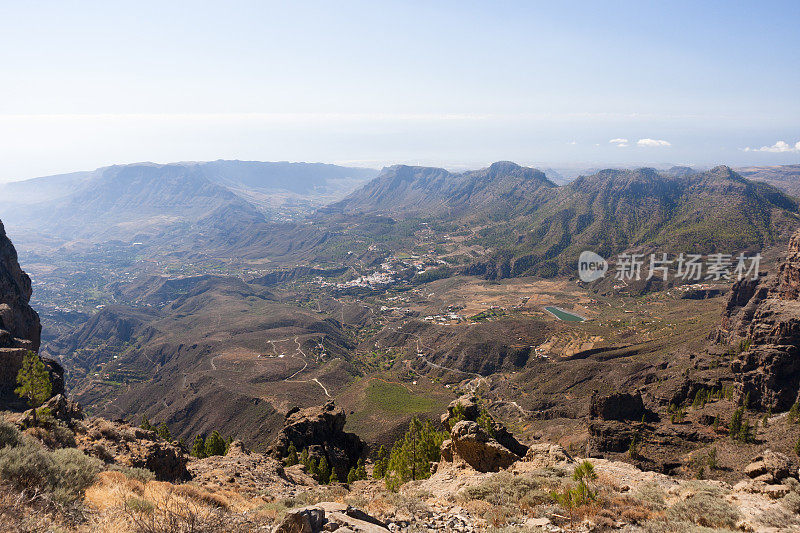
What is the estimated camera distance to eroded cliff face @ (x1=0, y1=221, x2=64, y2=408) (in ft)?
105

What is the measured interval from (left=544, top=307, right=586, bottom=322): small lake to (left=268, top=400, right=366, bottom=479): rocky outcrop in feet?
413

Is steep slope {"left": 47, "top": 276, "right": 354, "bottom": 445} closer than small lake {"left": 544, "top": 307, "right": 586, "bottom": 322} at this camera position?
Yes

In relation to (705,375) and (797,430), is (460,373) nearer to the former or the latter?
(705,375)

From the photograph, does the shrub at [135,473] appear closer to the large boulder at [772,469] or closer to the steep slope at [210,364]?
the large boulder at [772,469]

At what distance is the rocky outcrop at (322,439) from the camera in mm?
46531

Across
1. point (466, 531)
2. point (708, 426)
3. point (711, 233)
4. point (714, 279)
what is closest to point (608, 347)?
point (708, 426)

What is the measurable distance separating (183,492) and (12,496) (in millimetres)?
8886

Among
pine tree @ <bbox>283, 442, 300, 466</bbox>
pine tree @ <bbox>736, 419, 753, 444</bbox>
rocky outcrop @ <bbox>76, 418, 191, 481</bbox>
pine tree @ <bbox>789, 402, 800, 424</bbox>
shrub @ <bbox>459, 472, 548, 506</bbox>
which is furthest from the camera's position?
pine tree @ <bbox>789, 402, 800, 424</bbox>

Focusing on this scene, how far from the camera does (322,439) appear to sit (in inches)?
1965

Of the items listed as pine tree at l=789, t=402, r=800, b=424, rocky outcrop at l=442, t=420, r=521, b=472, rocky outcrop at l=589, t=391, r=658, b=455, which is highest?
rocky outcrop at l=442, t=420, r=521, b=472

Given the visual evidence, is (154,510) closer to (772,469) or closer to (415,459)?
(415,459)

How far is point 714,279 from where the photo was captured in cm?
16775

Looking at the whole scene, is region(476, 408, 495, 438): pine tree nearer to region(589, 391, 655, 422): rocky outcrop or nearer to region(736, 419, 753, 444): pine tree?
region(589, 391, 655, 422): rocky outcrop

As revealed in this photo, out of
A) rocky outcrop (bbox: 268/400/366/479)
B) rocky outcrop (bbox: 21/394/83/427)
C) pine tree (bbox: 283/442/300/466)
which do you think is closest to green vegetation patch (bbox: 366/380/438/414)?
rocky outcrop (bbox: 268/400/366/479)
